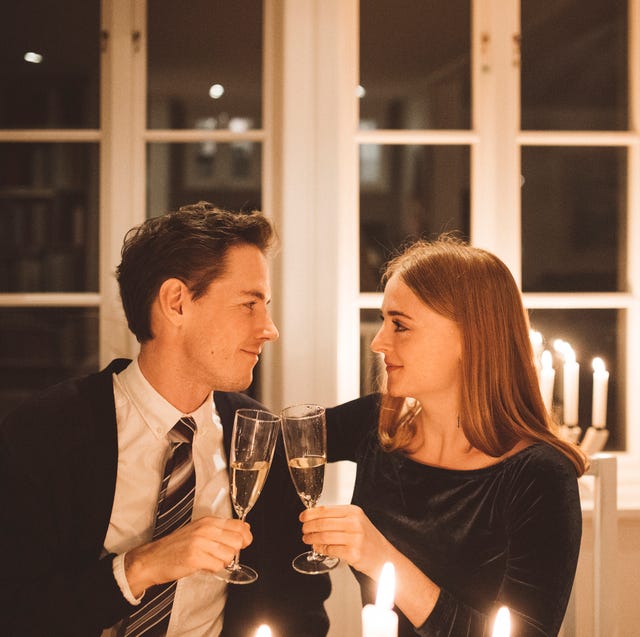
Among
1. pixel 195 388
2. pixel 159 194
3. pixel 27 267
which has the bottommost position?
pixel 195 388

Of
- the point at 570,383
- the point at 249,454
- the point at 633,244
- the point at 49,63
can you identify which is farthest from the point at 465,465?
the point at 49,63

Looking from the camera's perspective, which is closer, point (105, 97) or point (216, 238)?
point (216, 238)

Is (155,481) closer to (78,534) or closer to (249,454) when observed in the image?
(78,534)

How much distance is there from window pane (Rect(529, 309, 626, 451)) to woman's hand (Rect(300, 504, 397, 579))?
1277 mm

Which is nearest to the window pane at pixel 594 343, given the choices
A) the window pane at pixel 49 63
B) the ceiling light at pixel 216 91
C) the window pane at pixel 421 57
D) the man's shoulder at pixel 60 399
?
the window pane at pixel 421 57

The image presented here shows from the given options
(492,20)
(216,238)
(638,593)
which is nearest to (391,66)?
(492,20)

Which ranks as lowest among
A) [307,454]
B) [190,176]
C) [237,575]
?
[237,575]

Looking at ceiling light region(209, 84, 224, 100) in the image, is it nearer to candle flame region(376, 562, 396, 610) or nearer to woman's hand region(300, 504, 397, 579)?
woman's hand region(300, 504, 397, 579)

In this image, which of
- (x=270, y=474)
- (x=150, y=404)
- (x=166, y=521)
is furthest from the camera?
(x=270, y=474)

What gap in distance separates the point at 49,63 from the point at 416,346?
62.6 inches

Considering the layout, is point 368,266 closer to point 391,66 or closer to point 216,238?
point 391,66

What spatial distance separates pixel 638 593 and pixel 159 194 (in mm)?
1914

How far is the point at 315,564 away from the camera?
1.37 meters

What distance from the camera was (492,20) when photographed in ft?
7.66
